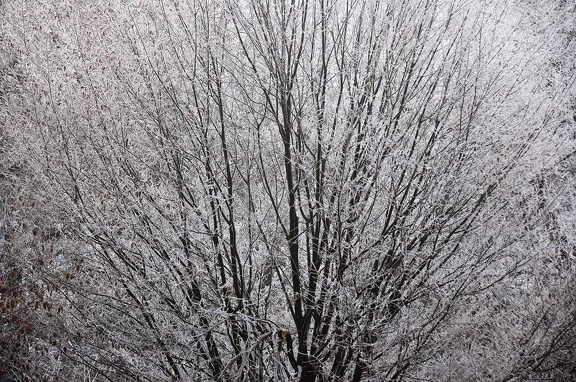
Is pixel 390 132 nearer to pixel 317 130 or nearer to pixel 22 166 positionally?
pixel 317 130

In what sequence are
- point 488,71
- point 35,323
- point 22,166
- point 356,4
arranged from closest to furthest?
point 356,4 → point 488,71 → point 35,323 → point 22,166

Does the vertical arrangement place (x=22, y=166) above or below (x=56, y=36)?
below

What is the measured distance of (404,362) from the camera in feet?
19.7

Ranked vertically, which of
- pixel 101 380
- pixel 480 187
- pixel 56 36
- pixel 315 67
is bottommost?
pixel 101 380

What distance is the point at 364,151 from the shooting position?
585cm

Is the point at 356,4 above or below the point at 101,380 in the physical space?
above

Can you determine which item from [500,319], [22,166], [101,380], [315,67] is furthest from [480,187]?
[22,166]

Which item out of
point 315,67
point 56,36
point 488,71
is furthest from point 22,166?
point 488,71

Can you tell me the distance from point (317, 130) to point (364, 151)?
614mm

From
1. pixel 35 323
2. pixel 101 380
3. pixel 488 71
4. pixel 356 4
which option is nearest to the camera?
pixel 356 4

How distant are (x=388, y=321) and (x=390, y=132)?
2227 millimetres

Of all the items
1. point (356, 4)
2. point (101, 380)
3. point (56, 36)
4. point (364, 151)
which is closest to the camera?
point (364, 151)

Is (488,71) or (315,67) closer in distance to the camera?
(315,67)

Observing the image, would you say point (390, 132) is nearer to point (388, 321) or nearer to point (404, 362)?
point (388, 321)
